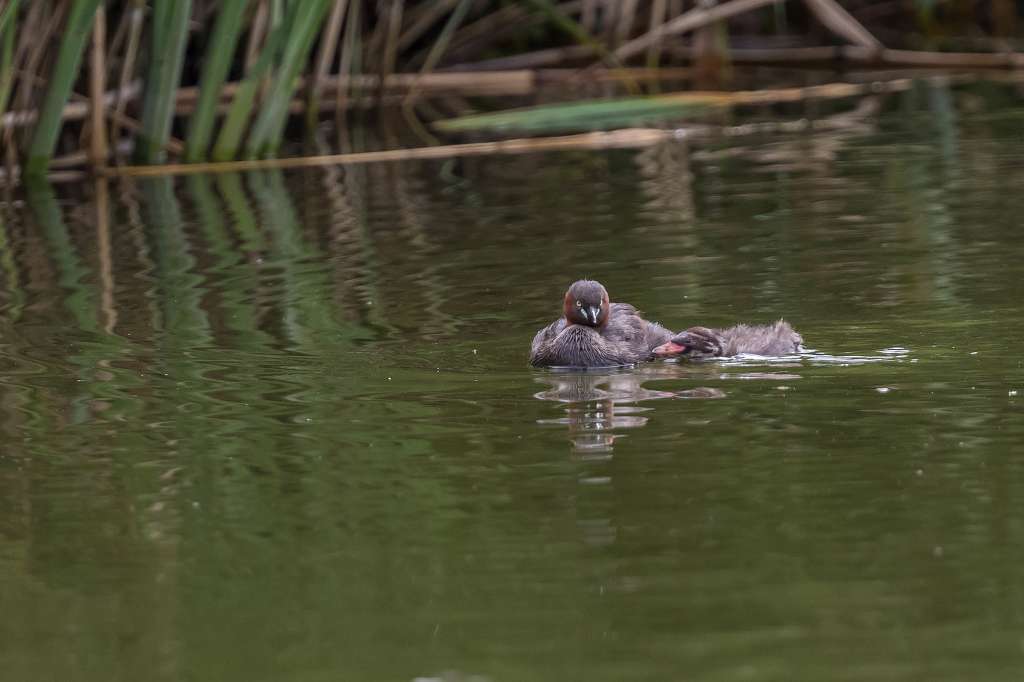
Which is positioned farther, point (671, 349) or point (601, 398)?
point (671, 349)

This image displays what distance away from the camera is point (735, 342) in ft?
27.0

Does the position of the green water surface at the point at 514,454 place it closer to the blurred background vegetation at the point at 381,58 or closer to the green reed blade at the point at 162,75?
the green reed blade at the point at 162,75

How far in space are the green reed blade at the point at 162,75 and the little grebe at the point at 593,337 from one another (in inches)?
281

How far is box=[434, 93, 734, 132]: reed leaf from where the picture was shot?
16.0 meters

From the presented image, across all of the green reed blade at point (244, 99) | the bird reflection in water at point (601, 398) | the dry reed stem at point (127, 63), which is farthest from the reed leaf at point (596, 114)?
the bird reflection in water at point (601, 398)

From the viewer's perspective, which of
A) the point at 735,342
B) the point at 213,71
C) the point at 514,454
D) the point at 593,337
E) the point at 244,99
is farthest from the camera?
the point at 244,99

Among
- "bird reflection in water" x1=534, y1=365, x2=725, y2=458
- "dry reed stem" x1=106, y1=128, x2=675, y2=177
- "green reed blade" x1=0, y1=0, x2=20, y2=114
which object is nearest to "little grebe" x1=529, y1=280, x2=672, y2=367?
"bird reflection in water" x1=534, y1=365, x2=725, y2=458

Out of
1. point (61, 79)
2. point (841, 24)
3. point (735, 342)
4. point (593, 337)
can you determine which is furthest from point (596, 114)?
point (735, 342)

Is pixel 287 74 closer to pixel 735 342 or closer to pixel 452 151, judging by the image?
pixel 452 151

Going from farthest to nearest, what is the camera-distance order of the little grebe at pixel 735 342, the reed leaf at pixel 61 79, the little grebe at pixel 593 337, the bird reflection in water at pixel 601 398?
the reed leaf at pixel 61 79
the little grebe at pixel 593 337
the little grebe at pixel 735 342
the bird reflection in water at pixel 601 398

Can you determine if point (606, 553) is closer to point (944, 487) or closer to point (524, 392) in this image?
point (944, 487)

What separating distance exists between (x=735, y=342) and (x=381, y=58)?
39.2ft

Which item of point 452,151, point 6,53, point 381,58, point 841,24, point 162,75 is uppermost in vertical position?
point 6,53

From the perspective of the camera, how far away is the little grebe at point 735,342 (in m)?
8.14
